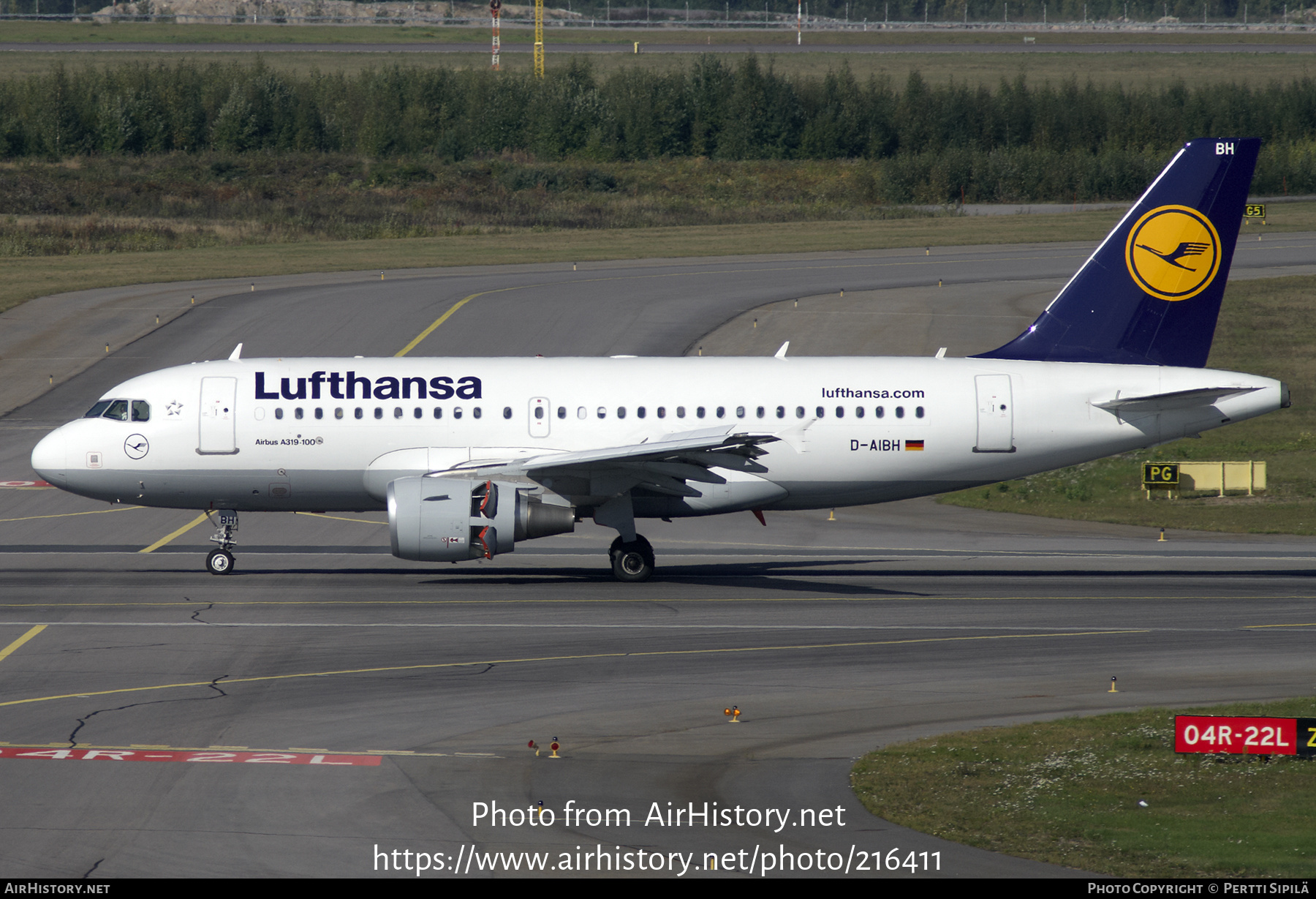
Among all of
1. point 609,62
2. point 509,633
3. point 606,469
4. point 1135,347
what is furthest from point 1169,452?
point 609,62

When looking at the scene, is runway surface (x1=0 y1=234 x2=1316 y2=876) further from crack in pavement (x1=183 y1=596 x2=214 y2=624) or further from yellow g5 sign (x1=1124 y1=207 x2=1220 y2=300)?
yellow g5 sign (x1=1124 y1=207 x2=1220 y2=300)

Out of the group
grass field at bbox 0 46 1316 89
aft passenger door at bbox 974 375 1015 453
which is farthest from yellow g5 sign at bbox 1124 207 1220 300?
grass field at bbox 0 46 1316 89

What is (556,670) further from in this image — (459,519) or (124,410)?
(124,410)

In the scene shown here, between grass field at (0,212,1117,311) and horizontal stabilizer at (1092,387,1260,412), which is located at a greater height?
horizontal stabilizer at (1092,387,1260,412)

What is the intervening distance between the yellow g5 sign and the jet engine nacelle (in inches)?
576

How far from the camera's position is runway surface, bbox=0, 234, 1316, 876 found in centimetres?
1611

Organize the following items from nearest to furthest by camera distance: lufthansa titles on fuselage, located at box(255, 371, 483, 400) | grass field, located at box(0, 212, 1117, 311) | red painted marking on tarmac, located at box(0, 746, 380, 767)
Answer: red painted marking on tarmac, located at box(0, 746, 380, 767), lufthansa titles on fuselage, located at box(255, 371, 483, 400), grass field, located at box(0, 212, 1117, 311)

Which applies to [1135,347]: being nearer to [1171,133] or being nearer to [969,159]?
[969,159]

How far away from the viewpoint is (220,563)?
104 feet

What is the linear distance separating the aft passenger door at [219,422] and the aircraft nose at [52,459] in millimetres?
3011

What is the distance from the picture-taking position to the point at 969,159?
114m

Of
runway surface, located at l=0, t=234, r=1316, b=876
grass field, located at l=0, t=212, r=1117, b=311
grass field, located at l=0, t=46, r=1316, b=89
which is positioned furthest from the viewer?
grass field, located at l=0, t=46, r=1316, b=89

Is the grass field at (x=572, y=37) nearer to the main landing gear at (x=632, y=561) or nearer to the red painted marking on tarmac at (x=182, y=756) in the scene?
the main landing gear at (x=632, y=561)

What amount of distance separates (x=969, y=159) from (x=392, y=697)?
100 m
